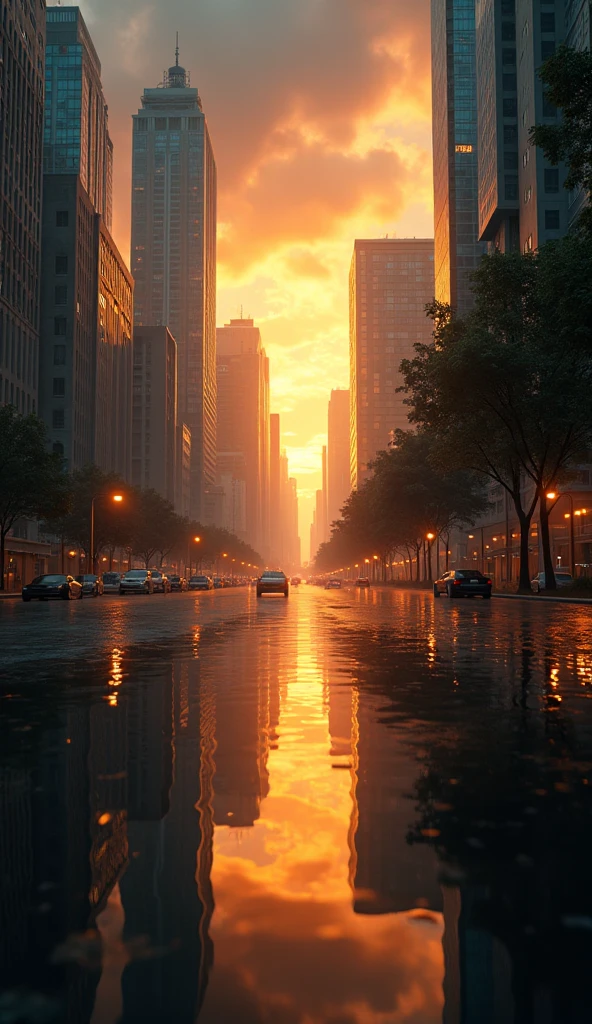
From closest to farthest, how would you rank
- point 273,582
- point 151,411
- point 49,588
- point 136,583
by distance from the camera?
point 49,588 → point 273,582 → point 136,583 → point 151,411

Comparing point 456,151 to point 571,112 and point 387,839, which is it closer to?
point 571,112

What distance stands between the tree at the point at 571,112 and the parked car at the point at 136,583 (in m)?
44.3

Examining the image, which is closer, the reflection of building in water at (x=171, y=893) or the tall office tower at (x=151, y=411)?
the reflection of building in water at (x=171, y=893)

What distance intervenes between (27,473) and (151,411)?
440 feet

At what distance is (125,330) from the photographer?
14325cm

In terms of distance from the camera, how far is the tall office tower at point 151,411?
18088cm

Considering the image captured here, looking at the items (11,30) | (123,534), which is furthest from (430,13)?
(123,534)

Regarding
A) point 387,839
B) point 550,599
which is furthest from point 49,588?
point 387,839

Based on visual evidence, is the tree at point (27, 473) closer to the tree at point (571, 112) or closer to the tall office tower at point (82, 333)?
the tree at point (571, 112)

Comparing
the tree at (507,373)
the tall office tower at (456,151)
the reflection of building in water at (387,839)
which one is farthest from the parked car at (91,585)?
the tall office tower at (456,151)

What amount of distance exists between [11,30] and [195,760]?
296 feet

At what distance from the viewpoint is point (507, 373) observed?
3759 cm

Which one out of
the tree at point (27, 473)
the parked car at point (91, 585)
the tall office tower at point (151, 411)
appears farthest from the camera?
the tall office tower at point (151, 411)

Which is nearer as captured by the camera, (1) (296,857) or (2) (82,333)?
(1) (296,857)
